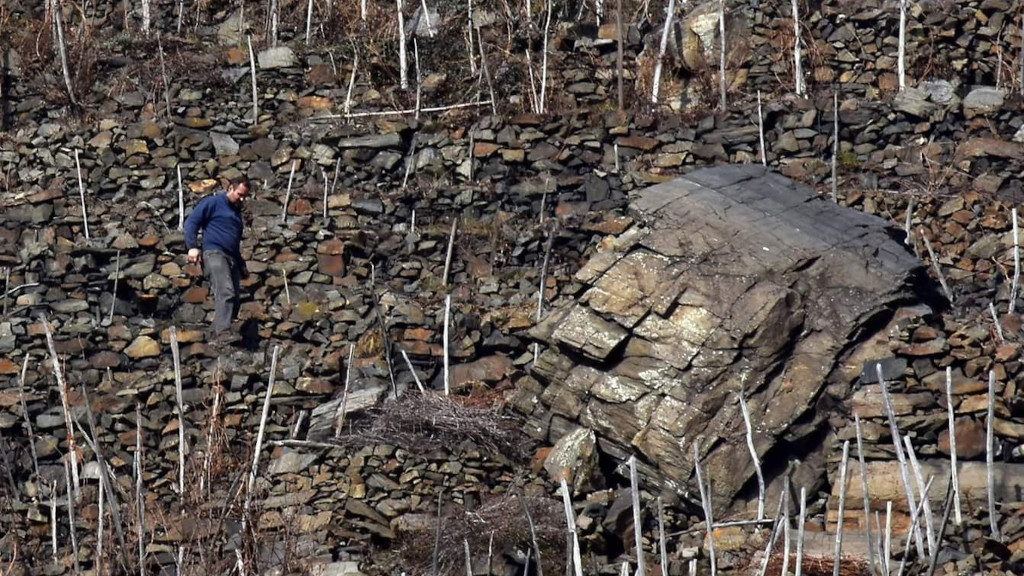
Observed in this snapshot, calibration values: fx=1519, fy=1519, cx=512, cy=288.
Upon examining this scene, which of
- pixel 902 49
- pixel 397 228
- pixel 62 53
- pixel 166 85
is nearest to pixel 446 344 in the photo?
pixel 397 228

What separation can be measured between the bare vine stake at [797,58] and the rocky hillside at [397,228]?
0.15 m

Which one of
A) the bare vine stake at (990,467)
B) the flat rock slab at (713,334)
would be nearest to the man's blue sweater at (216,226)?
the flat rock slab at (713,334)

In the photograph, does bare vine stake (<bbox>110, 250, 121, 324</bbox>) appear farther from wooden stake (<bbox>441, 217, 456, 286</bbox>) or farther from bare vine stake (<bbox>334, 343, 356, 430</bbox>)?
wooden stake (<bbox>441, 217, 456, 286</bbox>)

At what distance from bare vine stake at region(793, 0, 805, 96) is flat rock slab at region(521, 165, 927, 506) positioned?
9.64 feet

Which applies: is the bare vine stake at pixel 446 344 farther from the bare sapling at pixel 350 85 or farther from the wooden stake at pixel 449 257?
the bare sapling at pixel 350 85

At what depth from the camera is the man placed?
10.7 m

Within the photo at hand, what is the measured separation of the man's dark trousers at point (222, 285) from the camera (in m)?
10.7

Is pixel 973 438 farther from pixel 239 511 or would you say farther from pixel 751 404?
pixel 239 511

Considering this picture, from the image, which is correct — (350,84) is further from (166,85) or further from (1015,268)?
(1015,268)

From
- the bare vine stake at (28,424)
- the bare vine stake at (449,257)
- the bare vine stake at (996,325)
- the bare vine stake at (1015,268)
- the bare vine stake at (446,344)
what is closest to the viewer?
the bare vine stake at (28,424)

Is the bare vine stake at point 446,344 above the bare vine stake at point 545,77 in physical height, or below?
below

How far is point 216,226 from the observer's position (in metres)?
10.8

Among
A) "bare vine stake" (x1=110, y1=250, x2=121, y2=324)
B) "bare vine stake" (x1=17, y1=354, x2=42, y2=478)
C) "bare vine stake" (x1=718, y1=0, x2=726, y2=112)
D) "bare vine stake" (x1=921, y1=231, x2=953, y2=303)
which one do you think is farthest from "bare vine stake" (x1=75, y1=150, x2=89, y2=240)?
"bare vine stake" (x1=921, y1=231, x2=953, y2=303)

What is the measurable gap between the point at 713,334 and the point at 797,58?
4.49 meters
